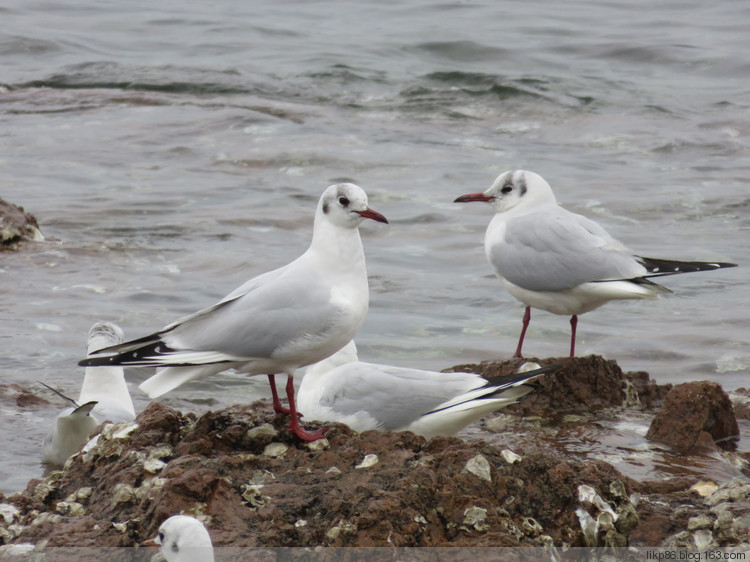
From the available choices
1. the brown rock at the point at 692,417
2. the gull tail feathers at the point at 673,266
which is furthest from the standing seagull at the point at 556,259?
the brown rock at the point at 692,417

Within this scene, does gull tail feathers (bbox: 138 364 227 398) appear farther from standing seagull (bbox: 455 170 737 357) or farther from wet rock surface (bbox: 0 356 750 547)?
standing seagull (bbox: 455 170 737 357)

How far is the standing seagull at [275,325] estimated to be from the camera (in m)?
4.83

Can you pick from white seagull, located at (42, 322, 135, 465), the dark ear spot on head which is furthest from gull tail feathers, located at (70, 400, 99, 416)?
the dark ear spot on head

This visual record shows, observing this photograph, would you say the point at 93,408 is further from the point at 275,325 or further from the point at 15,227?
the point at 15,227

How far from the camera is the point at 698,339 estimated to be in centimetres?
855

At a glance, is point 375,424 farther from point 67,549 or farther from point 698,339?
point 698,339

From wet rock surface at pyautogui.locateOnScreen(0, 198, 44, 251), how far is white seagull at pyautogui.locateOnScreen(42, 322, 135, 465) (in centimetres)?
320

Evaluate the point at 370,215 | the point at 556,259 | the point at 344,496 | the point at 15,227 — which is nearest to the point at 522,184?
the point at 556,259

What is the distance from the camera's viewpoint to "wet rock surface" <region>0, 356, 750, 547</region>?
3.66m

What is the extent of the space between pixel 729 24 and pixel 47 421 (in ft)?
53.6

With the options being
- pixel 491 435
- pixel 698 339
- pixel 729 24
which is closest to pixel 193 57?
pixel 729 24

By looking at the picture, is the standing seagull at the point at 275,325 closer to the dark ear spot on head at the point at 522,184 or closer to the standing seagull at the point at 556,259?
the standing seagull at the point at 556,259

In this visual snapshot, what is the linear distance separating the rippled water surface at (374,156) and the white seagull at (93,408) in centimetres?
18

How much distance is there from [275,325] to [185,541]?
5.70ft
